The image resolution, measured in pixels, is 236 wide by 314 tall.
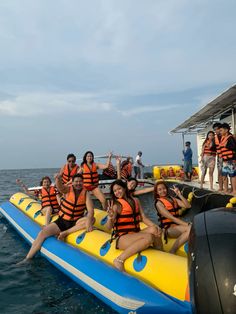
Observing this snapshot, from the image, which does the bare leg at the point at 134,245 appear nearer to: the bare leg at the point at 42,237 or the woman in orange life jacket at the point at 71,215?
the woman in orange life jacket at the point at 71,215

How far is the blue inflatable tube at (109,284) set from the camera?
112 inches

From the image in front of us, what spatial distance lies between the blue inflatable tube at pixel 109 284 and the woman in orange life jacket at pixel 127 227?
28 cm

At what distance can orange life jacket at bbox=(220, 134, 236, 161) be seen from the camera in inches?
246

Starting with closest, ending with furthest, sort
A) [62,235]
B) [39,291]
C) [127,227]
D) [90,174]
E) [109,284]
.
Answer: [109,284]
[127,227]
[39,291]
[62,235]
[90,174]

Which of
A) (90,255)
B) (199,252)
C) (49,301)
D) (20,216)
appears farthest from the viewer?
(20,216)

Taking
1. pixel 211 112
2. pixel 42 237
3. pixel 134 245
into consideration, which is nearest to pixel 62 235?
pixel 42 237

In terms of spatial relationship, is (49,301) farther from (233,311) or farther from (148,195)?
(148,195)

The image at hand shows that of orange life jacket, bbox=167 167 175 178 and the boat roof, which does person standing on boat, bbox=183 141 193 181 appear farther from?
orange life jacket, bbox=167 167 175 178

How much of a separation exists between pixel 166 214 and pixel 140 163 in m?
9.42

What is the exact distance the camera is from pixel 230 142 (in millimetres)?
6230

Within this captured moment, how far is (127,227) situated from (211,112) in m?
6.79

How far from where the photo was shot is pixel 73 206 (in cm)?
525

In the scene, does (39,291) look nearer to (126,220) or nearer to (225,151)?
(126,220)

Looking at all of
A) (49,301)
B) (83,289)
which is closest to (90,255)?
(83,289)
